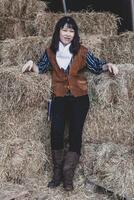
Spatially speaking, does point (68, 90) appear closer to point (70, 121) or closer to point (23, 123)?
point (70, 121)

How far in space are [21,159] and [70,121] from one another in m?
0.59

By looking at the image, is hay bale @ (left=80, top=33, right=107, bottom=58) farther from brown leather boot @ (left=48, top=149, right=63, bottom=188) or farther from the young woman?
brown leather boot @ (left=48, top=149, right=63, bottom=188)

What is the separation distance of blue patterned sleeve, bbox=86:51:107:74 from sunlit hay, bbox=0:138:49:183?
0.90 metres

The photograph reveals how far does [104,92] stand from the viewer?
16.3ft

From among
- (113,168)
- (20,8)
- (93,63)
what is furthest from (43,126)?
(20,8)

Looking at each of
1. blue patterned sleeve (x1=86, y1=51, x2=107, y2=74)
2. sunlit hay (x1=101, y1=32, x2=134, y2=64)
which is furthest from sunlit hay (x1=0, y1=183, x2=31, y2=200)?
sunlit hay (x1=101, y1=32, x2=134, y2=64)

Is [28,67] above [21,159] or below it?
above

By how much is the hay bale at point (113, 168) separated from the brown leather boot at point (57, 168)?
0.88 ft

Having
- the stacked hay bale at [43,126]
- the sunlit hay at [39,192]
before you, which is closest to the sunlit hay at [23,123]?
the stacked hay bale at [43,126]

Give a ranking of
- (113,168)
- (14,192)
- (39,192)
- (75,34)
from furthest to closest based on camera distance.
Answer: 1. (75,34)
2. (39,192)
3. (113,168)
4. (14,192)

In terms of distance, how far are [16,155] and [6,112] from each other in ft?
1.49

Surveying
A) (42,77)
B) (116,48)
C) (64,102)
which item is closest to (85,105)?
(64,102)

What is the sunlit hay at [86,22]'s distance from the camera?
6.45m

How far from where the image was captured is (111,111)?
16.5ft
